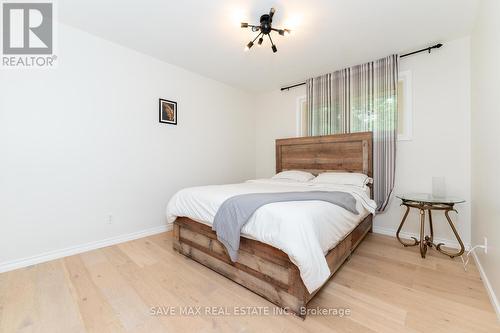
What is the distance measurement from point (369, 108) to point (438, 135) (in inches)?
34.3

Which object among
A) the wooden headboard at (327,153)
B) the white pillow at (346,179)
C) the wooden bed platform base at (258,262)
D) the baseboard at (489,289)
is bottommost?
the baseboard at (489,289)

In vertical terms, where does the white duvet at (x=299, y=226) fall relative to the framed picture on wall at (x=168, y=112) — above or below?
below

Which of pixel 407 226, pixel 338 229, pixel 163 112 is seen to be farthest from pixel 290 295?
pixel 163 112

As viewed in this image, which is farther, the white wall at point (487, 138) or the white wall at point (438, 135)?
the white wall at point (438, 135)

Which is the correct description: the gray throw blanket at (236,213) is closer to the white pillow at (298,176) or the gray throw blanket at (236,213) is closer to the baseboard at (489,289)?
the baseboard at (489,289)

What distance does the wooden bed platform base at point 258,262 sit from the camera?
1461 mm

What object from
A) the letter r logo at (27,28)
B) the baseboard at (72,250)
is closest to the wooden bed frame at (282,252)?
the baseboard at (72,250)

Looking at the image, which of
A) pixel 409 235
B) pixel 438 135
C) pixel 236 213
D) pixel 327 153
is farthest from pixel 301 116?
pixel 236 213

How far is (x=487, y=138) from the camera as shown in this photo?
1.76 metres

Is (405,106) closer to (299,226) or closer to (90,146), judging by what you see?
(299,226)

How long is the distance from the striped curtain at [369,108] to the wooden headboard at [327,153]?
13cm

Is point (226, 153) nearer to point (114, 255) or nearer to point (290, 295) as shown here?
point (114, 255)

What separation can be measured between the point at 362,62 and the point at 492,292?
Answer: 288 cm

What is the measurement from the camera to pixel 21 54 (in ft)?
7.02
